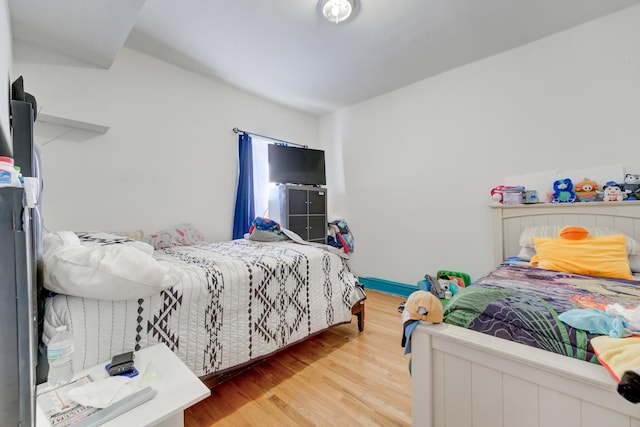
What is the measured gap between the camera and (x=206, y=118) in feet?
9.66

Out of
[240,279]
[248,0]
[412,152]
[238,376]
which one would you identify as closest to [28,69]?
[248,0]

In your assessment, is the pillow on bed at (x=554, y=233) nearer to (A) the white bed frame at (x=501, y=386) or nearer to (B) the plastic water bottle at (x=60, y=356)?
(A) the white bed frame at (x=501, y=386)

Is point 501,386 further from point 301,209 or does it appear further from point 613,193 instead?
point 301,209

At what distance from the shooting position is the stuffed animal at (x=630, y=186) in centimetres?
190

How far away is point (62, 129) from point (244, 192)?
5.40ft

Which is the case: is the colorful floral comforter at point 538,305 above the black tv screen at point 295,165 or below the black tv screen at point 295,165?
below

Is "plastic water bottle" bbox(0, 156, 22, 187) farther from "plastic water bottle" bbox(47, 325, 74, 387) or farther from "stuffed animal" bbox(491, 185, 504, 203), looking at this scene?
"stuffed animal" bbox(491, 185, 504, 203)

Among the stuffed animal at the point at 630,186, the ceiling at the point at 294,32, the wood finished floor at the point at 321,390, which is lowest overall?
A: the wood finished floor at the point at 321,390

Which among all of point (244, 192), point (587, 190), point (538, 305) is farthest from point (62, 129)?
point (587, 190)

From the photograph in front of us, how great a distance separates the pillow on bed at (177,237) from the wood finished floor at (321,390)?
137 centimetres

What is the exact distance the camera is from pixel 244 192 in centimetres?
319

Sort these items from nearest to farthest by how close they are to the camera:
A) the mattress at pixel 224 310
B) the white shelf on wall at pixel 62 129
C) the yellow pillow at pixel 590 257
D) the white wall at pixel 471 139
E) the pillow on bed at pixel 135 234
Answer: the mattress at pixel 224 310 → the yellow pillow at pixel 590 257 → the white shelf on wall at pixel 62 129 → the white wall at pixel 471 139 → the pillow on bed at pixel 135 234

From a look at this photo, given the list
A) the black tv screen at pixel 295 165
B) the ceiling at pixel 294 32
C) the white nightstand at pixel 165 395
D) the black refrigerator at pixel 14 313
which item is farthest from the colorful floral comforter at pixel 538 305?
the black tv screen at pixel 295 165

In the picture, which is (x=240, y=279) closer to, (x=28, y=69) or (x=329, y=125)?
(x=28, y=69)
